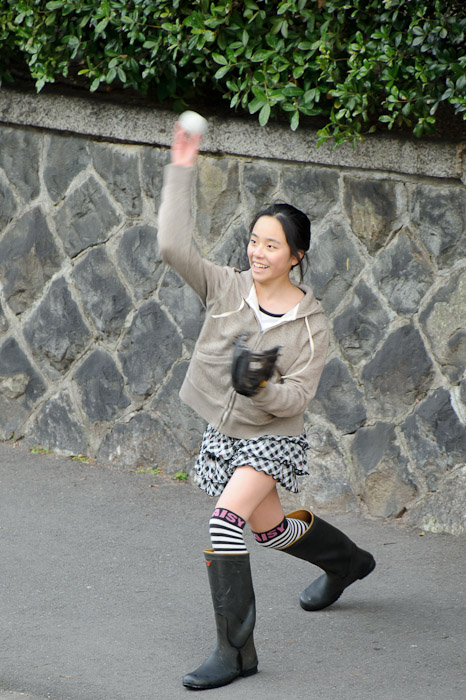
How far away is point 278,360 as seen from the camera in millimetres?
3500

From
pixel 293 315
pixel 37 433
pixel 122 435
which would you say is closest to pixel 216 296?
pixel 293 315

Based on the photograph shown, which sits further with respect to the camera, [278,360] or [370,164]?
[370,164]

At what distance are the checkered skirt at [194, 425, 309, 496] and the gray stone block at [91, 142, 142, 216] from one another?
2.17 m

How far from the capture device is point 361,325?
4.90 meters

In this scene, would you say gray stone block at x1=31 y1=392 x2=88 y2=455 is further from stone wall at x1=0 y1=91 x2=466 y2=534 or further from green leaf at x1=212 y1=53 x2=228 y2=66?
green leaf at x1=212 y1=53 x2=228 y2=66

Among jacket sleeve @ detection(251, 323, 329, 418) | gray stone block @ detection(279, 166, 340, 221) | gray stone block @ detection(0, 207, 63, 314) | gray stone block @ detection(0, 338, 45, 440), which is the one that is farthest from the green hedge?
gray stone block @ detection(0, 338, 45, 440)

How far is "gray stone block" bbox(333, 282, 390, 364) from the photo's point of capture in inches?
191

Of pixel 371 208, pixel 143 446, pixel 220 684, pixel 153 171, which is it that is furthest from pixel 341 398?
pixel 220 684

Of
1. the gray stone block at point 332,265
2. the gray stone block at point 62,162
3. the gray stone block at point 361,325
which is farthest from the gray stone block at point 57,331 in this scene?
the gray stone block at point 361,325

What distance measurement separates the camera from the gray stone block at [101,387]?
18.7 ft

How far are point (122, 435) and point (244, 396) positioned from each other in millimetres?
2419

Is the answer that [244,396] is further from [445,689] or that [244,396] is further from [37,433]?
[37,433]

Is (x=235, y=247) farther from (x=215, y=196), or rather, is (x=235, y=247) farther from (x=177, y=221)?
(x=177, y=221)

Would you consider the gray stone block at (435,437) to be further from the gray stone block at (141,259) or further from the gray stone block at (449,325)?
the gray stone block at (141,259)
